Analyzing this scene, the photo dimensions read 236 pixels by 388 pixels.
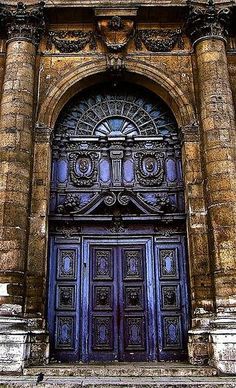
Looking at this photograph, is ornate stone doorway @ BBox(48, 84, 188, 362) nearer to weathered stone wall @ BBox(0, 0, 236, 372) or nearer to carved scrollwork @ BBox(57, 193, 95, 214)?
carved scrollwork @ BBox(57, 193, 95, 214)

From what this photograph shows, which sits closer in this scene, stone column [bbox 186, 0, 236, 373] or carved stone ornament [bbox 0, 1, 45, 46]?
stone column [bbox 186, 0, 236, 373]

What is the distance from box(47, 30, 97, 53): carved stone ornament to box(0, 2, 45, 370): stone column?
418 millimetres

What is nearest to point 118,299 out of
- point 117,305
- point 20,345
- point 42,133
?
point 117,305

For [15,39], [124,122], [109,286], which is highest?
[15,39]

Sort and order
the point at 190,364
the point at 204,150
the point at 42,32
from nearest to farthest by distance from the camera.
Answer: the point at 190,364 → the point at 204,150 → the point at 42,32

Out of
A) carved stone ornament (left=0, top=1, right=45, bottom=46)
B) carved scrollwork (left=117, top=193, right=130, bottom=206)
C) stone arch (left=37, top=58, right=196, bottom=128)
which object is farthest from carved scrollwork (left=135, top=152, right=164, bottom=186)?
carved stone ornament (left=0, top=1, right=45, bottom=46)

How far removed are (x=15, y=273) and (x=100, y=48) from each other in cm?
567

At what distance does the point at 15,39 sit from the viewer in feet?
33.1

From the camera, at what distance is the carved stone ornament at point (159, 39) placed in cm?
1065

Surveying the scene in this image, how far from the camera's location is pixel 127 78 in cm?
1075

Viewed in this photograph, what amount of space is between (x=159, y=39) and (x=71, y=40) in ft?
6.93

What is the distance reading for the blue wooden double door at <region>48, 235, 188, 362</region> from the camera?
9180 mm

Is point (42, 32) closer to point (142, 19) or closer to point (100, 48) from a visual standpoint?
point (100, 48)

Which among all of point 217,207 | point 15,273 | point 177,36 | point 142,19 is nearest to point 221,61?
point 177,36
